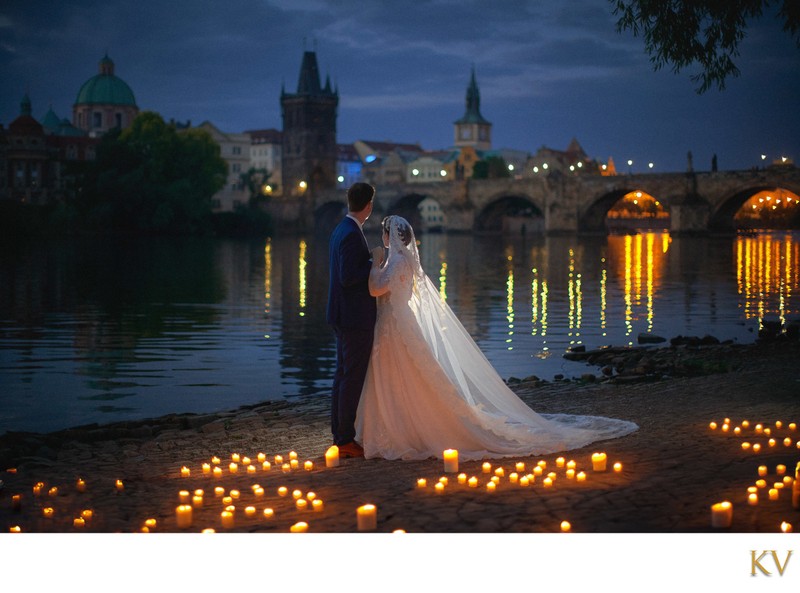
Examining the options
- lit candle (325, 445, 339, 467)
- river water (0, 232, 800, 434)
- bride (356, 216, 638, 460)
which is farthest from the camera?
river water (0, 232, 800, 434)

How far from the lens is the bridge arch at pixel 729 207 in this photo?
59531 millimetres

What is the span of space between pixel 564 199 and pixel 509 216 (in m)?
18.8

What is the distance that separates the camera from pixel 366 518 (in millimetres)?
4047

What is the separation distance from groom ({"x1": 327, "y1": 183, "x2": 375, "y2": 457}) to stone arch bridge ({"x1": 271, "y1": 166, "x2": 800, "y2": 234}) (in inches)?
1779

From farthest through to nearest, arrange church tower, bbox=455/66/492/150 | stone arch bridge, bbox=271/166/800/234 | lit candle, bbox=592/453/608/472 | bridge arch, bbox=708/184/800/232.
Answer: church tower, bbox=455/66/492/150, stone arch bridge, bbox=271/166/800/234, bridge arch, bbox=708/184/800/232, lit candle, bbox=592/453/608/472

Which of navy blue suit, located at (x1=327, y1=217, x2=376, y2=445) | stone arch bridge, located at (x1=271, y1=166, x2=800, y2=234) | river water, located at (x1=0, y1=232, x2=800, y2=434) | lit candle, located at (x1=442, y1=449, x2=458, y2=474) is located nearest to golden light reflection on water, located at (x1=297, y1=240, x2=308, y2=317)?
river water, located at (x1=0, y1=232, x2=800, y2=434)

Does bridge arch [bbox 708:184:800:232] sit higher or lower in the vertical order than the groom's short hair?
higher

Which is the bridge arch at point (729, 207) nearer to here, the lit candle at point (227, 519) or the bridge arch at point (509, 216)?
the bridge arch at point (509, 216)

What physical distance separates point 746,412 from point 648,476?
2043 millimetres

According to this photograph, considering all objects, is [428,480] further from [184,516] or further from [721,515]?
[721,515]

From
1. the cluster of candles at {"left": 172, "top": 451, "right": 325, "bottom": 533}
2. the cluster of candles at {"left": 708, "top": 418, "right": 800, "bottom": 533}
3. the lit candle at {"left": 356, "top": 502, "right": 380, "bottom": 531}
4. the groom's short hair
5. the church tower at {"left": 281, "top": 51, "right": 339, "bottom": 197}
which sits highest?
the church tower at {"left": 281, "top": 51, "right": 339, "bottom": 197}

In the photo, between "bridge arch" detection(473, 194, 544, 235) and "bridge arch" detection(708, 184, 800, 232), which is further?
"bridge arch" detection(473, 194, 544, 235)

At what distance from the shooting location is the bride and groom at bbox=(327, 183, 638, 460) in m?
5.57

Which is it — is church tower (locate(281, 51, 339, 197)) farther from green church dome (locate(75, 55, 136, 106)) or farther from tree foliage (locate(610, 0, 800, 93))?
tree foliage (locate(610, 0, 800, 93))
